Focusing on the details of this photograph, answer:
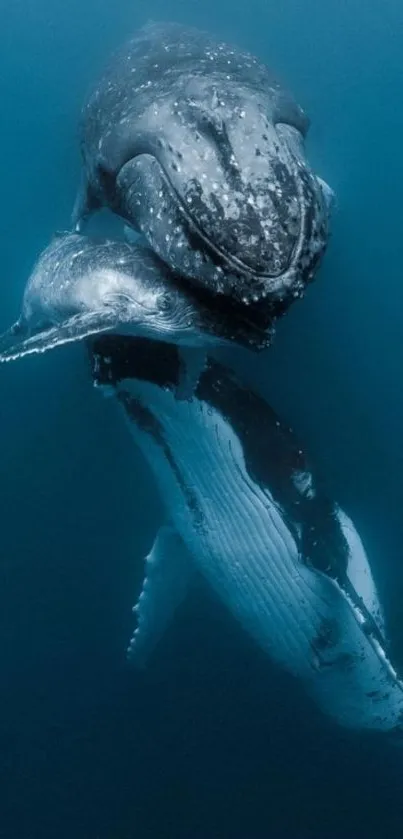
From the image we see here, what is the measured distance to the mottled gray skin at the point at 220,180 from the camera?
4504 mm

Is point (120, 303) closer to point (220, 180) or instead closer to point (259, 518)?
point (220, 180)

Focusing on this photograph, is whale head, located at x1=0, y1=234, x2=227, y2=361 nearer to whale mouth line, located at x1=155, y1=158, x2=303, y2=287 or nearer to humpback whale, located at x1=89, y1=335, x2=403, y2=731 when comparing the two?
whale mouth line, located at x1=155, y1=158, x2=303, y2=287

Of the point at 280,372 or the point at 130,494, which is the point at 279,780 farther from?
the point at 280,372

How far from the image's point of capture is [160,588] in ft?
27.7

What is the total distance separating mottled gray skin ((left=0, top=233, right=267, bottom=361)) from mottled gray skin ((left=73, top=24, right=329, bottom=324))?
0.20 metres

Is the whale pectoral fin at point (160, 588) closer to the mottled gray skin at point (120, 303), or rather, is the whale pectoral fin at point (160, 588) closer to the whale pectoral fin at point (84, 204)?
the mottled gray skin at point (120, 303)

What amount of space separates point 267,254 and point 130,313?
1.13 metres

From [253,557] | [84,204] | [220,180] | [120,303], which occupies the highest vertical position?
[84,204]

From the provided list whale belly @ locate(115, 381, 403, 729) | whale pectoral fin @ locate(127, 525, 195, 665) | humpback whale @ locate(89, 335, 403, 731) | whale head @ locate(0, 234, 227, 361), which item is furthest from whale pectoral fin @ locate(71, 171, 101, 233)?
whale pectoral fin @ locate(127, 525, 195, 665)

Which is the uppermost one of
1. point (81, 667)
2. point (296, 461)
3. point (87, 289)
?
point (87, 289)

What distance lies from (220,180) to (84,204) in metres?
2.74

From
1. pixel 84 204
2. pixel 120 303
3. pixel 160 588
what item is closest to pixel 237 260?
pixel 120 303

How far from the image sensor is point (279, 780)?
9.76 metres

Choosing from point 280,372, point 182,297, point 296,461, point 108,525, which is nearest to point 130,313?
point 182,297
